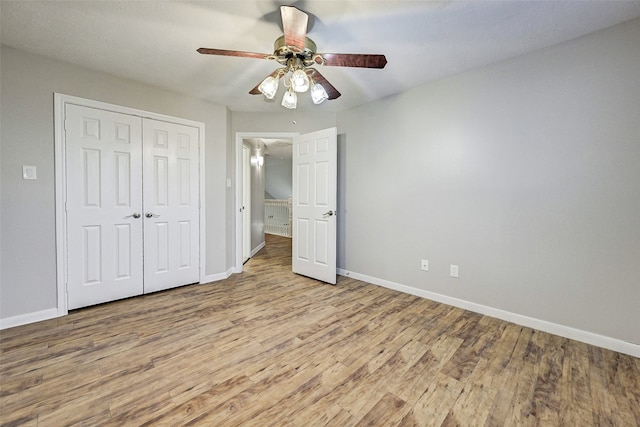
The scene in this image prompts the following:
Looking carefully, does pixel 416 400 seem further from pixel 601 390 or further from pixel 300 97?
pixel 300 97

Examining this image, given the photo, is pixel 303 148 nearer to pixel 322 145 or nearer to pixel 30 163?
pixel 322 145

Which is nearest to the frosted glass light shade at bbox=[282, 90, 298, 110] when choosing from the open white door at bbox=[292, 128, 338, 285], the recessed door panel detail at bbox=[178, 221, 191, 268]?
the open white door at bbox=[292, 128, 338, 285]

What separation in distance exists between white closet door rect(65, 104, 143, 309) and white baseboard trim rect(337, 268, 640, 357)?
2.99m

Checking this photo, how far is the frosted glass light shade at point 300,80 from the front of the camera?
1.80m

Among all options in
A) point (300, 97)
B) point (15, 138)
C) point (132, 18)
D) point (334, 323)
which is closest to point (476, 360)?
point (334, 323)

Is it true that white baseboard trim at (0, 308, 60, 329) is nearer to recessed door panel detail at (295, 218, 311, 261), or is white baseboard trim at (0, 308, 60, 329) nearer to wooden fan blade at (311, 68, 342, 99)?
recessed door panel detail at (295, 218, 311, 261)

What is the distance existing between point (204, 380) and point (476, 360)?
1.82 metres

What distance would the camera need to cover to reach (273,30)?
77.7 inches

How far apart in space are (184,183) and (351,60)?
2470mm

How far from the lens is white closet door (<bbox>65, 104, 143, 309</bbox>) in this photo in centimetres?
254

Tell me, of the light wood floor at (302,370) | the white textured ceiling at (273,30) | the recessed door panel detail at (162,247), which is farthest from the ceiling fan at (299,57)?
the recessed door panel detail at (162,247)

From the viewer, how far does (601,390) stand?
5.13 ft

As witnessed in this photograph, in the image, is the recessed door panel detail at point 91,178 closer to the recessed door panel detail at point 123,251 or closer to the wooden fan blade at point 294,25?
the recessed door panel detail at point 123,251

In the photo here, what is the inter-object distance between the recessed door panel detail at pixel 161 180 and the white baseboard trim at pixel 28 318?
1305 millimetres
